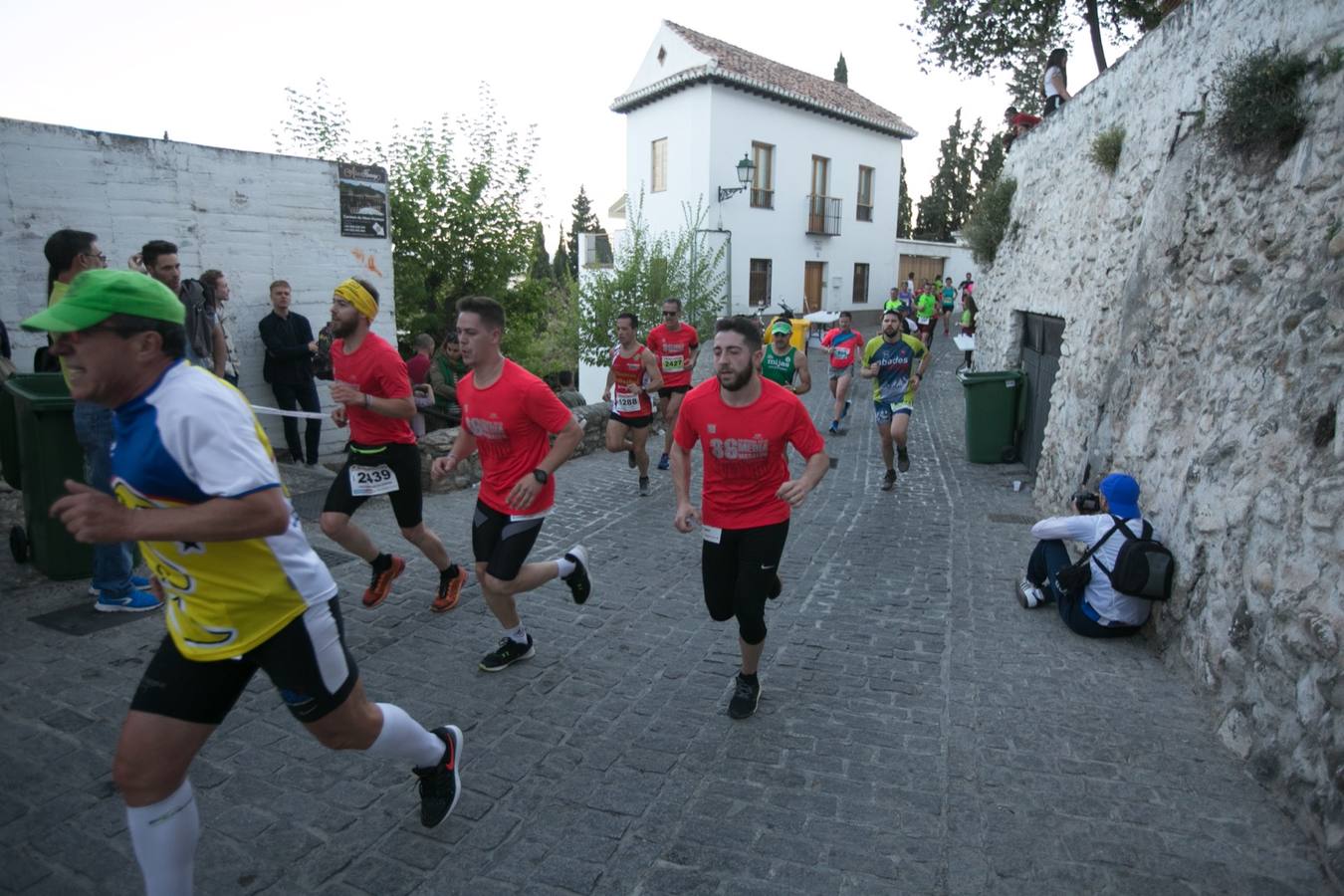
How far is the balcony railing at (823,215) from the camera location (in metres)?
31.4

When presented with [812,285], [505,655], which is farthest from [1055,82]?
[812,285]

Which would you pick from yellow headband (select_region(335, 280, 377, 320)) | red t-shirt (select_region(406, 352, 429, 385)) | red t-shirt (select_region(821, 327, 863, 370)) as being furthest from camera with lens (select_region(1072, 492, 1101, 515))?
red t-shirt (select_region(406, 352, 429, 385))

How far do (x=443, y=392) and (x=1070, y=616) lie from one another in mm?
7468

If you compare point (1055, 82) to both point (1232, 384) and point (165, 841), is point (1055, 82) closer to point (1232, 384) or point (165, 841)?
point (1232, 384)

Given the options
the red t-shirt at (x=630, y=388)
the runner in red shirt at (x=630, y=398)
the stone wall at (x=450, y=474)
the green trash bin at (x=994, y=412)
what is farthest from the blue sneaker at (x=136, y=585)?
the green trash bin at (x=994, y=412)

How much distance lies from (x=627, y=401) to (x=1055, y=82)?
8607mm

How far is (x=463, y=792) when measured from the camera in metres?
3.25

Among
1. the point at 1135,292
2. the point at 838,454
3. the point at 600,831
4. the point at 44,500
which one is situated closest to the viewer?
the point at 600,831

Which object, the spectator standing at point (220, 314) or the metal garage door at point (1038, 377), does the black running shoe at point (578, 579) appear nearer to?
the spectator standing at point (220, 314)

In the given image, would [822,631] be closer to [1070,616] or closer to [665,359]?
[1070,616]

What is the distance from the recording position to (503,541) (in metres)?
4.14

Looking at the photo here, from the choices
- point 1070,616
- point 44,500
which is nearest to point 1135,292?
point 1070,616

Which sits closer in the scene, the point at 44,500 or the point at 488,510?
the point at 488,510

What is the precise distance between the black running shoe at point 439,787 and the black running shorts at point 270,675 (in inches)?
27.4
